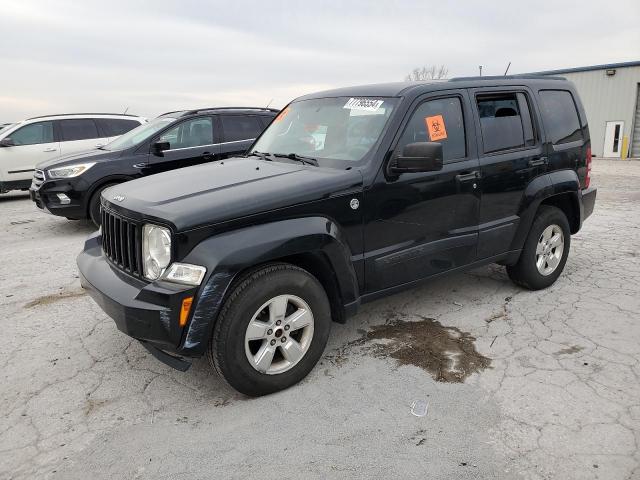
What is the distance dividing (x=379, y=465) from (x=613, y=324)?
8.40ft

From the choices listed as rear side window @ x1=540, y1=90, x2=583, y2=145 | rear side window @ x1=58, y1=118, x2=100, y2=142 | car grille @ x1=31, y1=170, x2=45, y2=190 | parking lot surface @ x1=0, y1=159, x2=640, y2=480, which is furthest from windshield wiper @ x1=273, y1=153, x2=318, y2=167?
rear side window @ x1=58, y1=118, x2=100, y2=142

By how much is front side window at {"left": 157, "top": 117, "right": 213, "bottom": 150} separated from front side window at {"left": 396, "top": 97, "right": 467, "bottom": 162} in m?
4.81

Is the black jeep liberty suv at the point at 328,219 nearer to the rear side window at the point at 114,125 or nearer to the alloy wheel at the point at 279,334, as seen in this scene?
the alloy wheel at the point at 279,334

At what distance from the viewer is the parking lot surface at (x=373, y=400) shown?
245 cm

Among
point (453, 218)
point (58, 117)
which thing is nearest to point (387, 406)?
point (453, 218)

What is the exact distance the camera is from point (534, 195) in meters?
4.27

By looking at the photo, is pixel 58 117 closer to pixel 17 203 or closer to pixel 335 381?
pixel 17 203

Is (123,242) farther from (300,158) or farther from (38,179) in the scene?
(38,179)

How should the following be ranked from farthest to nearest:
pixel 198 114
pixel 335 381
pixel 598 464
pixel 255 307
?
pixel 198 114, pixel 335 381, pixel 255 307, pixel 598 464

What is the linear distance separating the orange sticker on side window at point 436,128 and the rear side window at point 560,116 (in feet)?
Result: 4.17

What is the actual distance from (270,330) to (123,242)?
1076mm

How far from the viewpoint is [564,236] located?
4730mm

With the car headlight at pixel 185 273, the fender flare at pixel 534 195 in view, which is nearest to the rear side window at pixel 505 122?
the fender flare at pixel 534 195

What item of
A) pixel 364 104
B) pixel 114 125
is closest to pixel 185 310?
pixel 364 104
